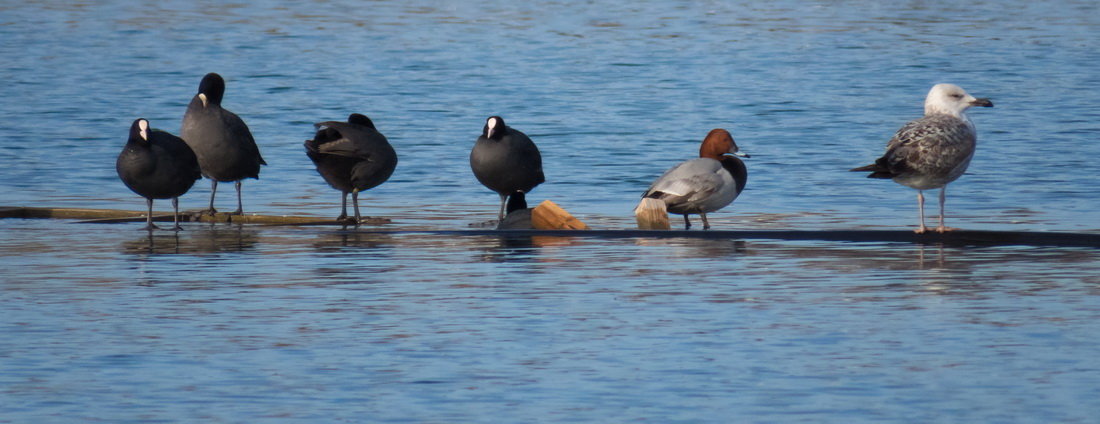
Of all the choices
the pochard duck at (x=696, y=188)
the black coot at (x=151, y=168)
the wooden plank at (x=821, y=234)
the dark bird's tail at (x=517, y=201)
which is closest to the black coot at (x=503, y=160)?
the dark bird's tail at (x=517, y=201)

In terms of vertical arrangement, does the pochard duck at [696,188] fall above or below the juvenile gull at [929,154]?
below

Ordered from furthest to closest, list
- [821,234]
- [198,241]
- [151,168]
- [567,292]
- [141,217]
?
1. [141,217]
2. [151,168]
3. [198,241]
4. [821,234]
5. [567,292]

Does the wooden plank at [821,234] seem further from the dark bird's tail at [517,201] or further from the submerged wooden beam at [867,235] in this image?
the dark bird's tail at [517,201]

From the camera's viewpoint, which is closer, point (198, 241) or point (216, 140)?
point (198, 241)

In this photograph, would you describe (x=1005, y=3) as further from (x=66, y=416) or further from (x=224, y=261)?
(x=66, y=416)

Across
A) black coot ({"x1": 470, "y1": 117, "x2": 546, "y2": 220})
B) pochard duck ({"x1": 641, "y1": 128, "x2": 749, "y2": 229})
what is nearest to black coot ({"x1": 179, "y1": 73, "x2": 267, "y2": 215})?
black coot ({"x1": 470, "y1": 117, "x2": 546, "y2": 220})

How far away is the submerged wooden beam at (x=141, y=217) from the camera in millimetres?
17500

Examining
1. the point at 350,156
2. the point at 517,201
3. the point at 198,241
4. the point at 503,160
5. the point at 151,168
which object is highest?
the point at 151,168

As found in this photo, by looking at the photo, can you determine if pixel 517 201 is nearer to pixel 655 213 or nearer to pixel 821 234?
pixel 655 213

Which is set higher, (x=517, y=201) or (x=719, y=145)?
(x=719, y=145)

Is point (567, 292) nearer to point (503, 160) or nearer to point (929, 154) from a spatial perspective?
point (929, 154)

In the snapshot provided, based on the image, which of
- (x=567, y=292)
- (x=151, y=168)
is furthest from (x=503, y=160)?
(x=567, y=292)

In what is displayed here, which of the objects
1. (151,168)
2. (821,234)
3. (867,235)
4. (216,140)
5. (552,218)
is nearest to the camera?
(867,235)

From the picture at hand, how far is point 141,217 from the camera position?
17984 millimetres
